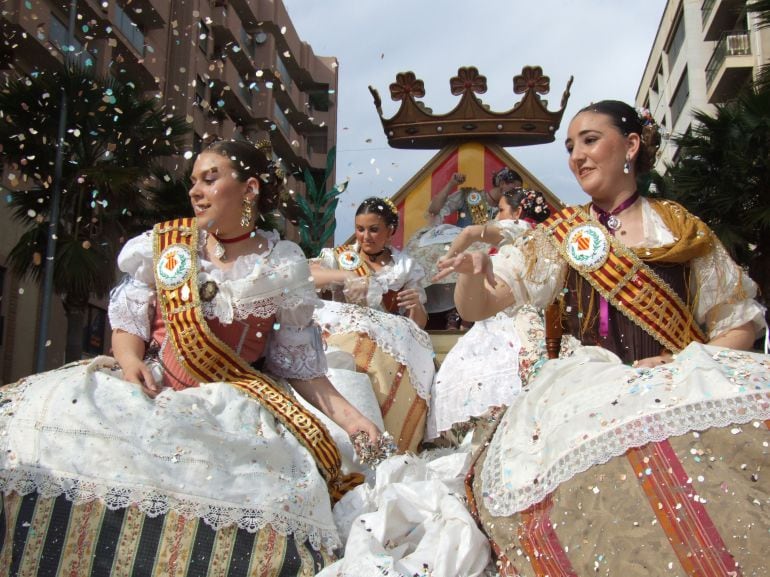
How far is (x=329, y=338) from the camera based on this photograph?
5031 mm

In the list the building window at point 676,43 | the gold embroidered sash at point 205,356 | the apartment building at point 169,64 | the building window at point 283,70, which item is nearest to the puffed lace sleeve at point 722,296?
the gold embroidered sash at point 205,356

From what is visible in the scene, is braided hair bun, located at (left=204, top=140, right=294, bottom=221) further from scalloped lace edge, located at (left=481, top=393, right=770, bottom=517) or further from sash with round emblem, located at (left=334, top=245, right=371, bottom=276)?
sash with round emblem, located at (left=334, top=245, right=371, bottom=276)

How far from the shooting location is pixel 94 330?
1973 cm

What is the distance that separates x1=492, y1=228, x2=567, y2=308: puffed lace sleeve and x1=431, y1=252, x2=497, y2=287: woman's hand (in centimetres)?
17

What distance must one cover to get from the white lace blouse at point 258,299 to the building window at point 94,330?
55.4 feet

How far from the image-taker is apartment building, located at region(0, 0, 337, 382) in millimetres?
16625

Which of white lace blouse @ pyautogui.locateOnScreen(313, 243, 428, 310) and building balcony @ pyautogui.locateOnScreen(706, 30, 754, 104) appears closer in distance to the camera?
white lace blouse @ pyautogui.locateOnScreen(313, 243, 428, 310)

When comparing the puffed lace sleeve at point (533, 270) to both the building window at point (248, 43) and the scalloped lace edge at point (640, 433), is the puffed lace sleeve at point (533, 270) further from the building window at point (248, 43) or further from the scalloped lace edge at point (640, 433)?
the building window at point (248, 43)

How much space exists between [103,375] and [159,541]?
563 mm

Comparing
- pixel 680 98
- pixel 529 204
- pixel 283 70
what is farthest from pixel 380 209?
pixel 283 70

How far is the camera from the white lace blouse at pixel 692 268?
2885 mm

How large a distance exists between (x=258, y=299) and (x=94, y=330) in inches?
703

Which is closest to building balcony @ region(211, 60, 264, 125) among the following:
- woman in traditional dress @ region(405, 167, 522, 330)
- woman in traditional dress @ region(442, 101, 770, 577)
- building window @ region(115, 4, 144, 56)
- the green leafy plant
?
building window @ region(115, 4, 144, 56)

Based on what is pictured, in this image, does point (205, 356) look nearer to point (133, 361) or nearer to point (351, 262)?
point (133, 361)
